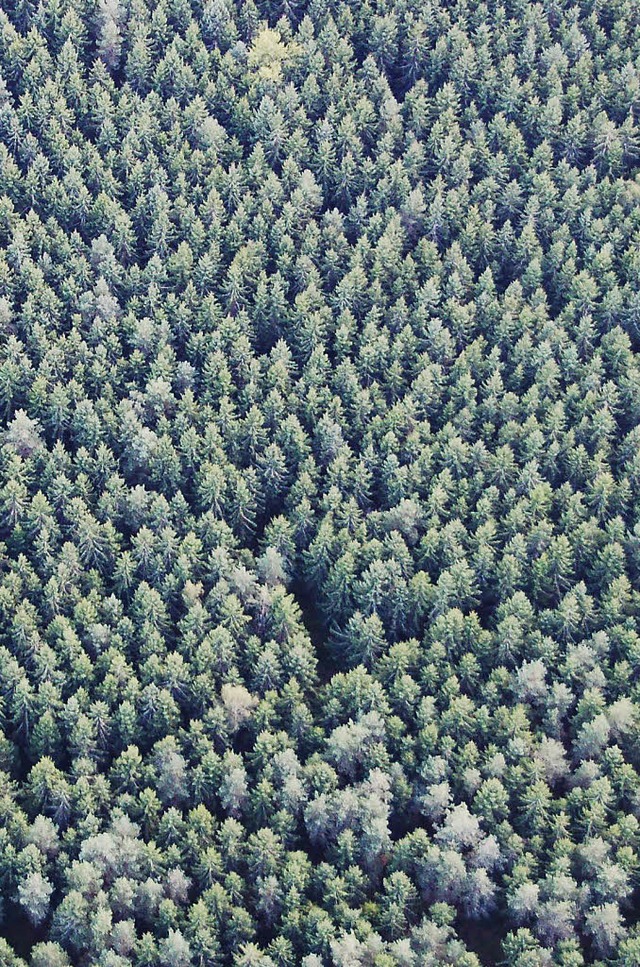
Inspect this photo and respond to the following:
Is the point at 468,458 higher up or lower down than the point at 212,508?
higher up

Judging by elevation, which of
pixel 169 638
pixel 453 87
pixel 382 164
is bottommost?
pixel 169 638

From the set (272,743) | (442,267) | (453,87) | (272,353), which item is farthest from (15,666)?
(453,87)

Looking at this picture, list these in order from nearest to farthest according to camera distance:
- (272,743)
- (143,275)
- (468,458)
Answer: (272,743)
(468,458)
(143,275)

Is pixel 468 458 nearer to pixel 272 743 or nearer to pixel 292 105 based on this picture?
pixel 272 743

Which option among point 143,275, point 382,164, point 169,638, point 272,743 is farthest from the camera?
point 382,164

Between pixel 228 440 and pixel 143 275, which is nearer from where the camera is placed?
pixel 228 440

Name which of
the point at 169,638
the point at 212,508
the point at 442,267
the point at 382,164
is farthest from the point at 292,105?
the point at 169,638
